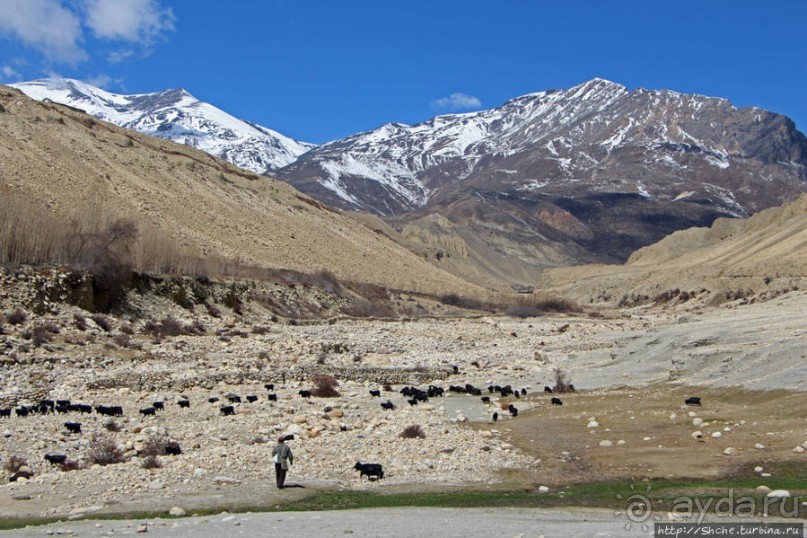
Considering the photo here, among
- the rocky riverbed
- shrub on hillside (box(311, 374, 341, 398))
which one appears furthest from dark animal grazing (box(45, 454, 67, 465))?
shrub on hillside (box(311, 374, 341, 398))

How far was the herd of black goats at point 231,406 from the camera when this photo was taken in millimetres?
18234

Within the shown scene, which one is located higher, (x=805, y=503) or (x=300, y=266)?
(x=300, y=266)

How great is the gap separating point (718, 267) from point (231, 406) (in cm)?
9919

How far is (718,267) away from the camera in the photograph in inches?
4437

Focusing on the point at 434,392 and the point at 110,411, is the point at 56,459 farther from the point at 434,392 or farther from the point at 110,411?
the point at 434,392

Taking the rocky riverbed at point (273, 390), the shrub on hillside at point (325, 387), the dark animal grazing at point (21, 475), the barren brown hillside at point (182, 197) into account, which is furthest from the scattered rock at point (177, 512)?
the barren brown hillside at point (182, 197)

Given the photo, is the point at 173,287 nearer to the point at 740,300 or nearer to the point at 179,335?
the point at 179,335

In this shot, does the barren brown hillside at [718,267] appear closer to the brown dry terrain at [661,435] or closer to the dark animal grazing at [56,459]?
the brown dry terrain at [661,435]

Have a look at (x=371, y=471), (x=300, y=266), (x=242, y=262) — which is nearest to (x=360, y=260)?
(x=300, y=266)

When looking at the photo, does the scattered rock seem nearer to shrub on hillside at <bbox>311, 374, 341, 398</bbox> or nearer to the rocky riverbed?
the rocky riverbed

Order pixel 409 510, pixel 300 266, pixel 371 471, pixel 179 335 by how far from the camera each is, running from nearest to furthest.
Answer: pixel 409 510
pixel 371 471
pixel 179 335
pixel 300 266

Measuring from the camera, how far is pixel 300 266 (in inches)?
3194

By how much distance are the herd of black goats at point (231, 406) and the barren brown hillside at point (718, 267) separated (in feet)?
203

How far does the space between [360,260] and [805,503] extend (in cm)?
8123
